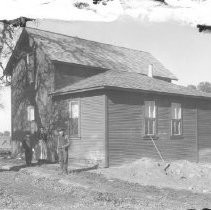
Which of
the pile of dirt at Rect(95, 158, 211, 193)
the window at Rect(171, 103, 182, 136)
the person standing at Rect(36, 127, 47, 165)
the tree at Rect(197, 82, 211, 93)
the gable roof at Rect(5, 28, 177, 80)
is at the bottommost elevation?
the pile of dirt at Rect(95, 158, 211, 193)

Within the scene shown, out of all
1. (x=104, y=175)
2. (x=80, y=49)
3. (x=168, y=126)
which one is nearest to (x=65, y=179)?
(x=104, y=175)

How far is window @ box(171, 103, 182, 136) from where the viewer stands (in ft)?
75.5

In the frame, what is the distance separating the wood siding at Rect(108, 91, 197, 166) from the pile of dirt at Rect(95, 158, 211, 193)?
1.96 metres

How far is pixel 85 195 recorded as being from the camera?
427 inches

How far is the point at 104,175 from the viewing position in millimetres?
16406

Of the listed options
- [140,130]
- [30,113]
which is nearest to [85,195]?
[140,130]

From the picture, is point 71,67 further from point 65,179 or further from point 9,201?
point 9,201

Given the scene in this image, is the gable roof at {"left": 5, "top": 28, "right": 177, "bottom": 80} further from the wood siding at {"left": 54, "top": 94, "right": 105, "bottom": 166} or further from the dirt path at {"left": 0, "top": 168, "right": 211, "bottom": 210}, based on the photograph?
the dirt path at {"left": 0, "top": 168, "right": 211, "bottom": 210}

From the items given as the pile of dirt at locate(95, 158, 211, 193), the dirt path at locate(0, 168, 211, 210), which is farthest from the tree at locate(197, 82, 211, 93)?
the dirt path at locate(0, 168, 211, 210)

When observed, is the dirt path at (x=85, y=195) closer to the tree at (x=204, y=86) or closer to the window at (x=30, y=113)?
the window at (x=30, y=113)

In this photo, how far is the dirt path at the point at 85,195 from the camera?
30.1 feet

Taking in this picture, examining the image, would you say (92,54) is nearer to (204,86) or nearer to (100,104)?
(100,104)

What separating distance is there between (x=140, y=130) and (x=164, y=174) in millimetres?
4602

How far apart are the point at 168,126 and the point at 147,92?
292 centimetres
